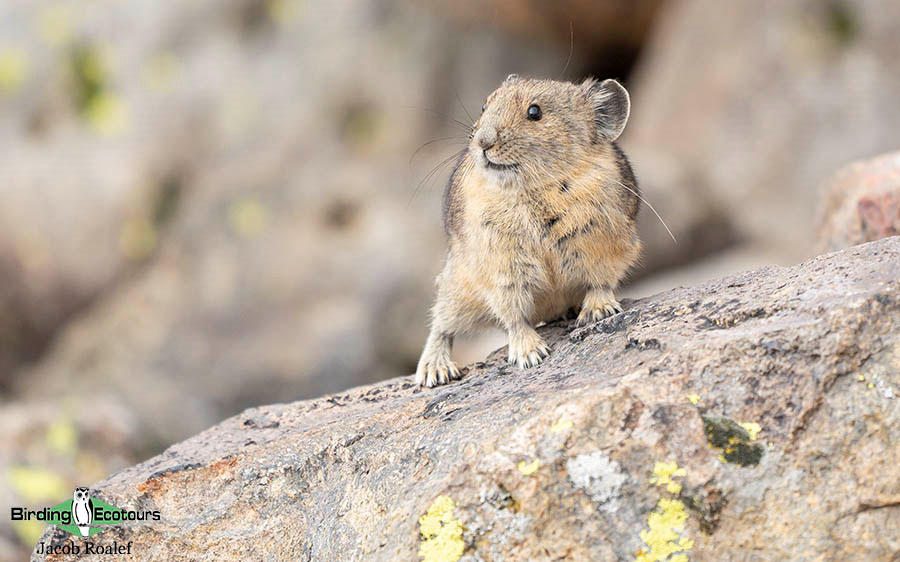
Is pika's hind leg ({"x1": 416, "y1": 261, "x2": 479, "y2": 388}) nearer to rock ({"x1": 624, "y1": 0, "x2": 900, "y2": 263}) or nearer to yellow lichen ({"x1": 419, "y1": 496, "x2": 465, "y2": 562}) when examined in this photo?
yellow lichen ({"x1": 419, "y1": 496, "x2": 465, "y2": 562})

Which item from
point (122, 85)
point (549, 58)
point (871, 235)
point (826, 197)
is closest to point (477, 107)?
point (549, 58)

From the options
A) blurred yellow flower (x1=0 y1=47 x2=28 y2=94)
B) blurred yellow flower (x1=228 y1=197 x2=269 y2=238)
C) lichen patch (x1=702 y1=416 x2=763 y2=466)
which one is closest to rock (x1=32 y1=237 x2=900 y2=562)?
lichen patch (x1=702 y1=416 x2=763 y2=466)

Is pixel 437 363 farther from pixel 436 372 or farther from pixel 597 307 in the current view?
pixel 597 307

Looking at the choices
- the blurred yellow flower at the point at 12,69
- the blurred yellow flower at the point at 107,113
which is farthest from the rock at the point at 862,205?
the blurred yellow flower at the point at 12,69

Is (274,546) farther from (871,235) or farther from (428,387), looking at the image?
(871,235)

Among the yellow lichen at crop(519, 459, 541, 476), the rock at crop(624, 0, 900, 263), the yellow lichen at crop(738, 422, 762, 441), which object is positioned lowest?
the yellow lichen at crop(738, 422, 762, 441)

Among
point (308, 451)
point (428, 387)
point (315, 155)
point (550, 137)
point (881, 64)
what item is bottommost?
point (308, 451)

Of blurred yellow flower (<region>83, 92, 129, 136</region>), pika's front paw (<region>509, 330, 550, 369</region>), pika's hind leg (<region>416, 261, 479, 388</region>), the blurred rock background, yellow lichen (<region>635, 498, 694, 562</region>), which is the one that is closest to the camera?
yellow lichen (<region>635, 498, 694, 562</region>)
